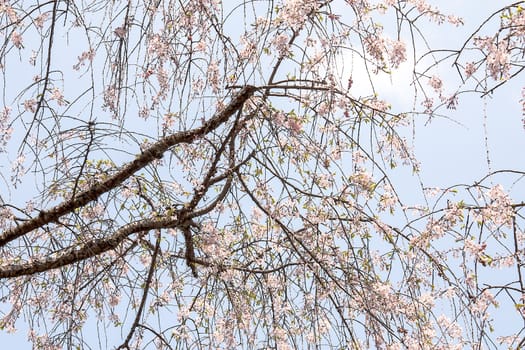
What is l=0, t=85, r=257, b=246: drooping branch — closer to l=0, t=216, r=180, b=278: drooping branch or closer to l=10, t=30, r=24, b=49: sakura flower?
l=0, t=216, r=180, b=278: drooping branch

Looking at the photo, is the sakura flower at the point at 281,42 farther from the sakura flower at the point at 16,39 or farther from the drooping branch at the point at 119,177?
the sakura flower at the point at 16,39

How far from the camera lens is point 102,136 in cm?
271

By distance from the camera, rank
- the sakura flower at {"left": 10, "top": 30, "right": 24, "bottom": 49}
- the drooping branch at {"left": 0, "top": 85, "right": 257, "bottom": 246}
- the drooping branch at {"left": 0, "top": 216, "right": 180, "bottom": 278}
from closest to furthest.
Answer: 1. the sakura flower at {"left": 10, "top": 30, "right": 24, "bottom": 49}
2. the drooping branch at {"left": 0, "top": 85, "right": 257, "bottom": 246}
3. the drooping branch at {"left": 0, "top": 216, "right": 180, "bottom": 278}

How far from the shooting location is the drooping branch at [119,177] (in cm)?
296

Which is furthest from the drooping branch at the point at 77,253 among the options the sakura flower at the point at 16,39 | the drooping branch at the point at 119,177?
the sakura flower at the point at 16,39

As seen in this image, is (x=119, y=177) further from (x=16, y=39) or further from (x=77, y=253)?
(x=16, y=39)

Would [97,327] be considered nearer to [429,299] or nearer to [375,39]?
[429,299]

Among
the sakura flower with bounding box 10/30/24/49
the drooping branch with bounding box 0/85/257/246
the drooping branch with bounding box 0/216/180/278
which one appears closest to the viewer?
the sakura flower with bounding box 10/30/24/49

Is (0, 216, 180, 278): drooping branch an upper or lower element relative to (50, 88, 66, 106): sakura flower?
lower

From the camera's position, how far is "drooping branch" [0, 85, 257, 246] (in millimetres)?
2955

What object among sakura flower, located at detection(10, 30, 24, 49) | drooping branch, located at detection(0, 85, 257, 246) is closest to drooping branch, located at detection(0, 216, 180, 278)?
drooping branch, located at detection(0, 85, 257, 246)

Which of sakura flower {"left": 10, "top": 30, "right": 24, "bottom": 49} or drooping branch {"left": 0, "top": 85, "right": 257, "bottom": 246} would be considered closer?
sakura flower {"left": 10, "top": 30, "right": 24, "bottom": 49}

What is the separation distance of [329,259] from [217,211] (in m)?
0.54

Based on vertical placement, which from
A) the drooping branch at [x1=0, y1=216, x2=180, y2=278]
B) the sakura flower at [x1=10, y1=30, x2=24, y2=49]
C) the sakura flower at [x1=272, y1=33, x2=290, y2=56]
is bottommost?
the drooping branch at [x1=0, y1=216, x2=180, y2=278]
